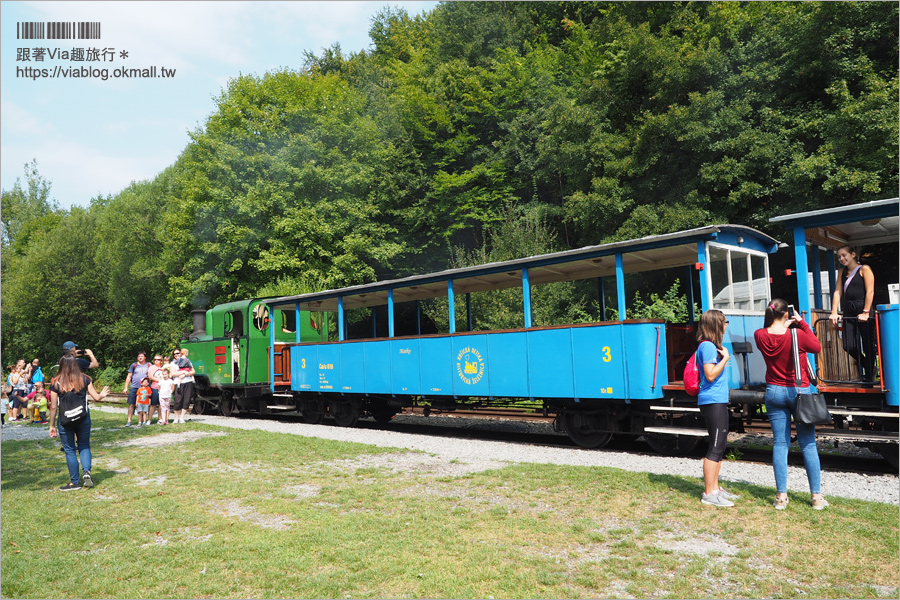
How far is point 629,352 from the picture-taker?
379 inches

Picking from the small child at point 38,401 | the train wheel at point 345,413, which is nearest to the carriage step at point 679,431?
the train wheel at point 345,413

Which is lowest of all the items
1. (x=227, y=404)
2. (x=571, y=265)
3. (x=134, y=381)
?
(x=227, y=404)

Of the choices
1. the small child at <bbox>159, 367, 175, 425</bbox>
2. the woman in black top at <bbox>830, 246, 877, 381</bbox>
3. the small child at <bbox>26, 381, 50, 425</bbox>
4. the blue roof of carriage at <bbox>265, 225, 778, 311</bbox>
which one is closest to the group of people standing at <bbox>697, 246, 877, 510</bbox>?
the woman in black top at <bbox>830, 246, 877, 381</bbox>

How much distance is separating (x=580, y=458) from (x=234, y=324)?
11.8 metres

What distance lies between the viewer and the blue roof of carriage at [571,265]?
9.66 m

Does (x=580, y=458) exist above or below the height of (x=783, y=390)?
below

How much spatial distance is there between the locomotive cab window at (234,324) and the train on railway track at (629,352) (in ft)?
7.84

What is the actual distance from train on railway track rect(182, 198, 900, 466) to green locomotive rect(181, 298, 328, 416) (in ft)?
4.19

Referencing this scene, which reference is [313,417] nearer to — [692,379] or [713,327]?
[692,379]

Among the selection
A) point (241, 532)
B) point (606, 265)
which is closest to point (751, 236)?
point (606, 265)

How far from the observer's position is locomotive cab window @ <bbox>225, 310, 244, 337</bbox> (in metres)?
17.8

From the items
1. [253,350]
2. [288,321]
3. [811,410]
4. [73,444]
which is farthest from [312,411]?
[811,410]

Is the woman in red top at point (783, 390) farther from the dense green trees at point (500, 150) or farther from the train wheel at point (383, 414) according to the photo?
the dense green trees at point (500, 150)

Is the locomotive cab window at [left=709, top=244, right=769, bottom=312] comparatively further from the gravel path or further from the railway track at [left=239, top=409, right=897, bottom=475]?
the gravel path
